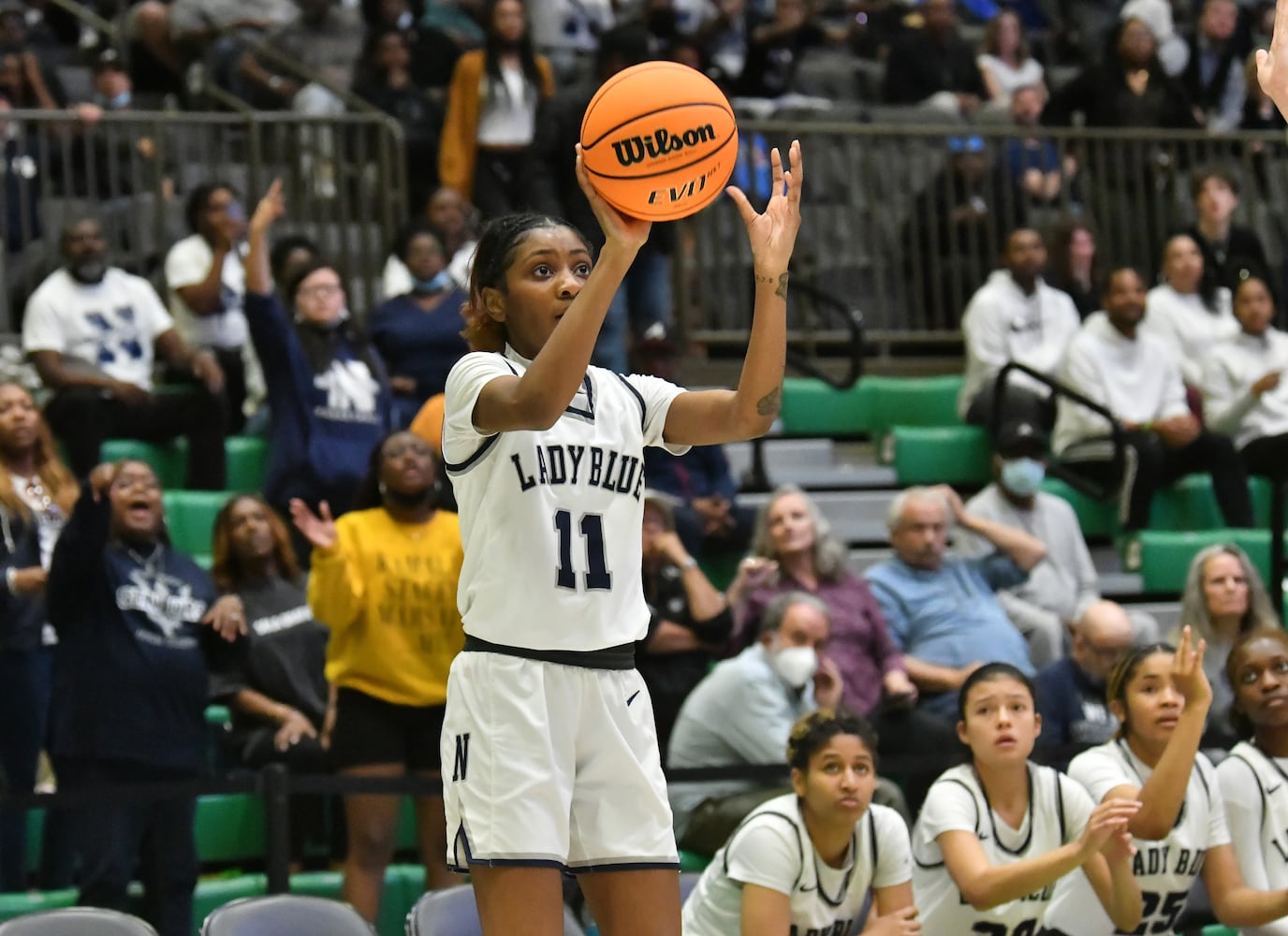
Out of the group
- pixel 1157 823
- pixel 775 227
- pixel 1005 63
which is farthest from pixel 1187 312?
pixel 775 227

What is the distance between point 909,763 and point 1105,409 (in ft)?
11.1

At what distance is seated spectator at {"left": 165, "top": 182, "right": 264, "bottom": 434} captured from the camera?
28.5 feet

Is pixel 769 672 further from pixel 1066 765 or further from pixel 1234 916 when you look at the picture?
pixel 1234 916

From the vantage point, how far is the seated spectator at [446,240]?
8867mm

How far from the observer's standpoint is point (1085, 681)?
721 cm

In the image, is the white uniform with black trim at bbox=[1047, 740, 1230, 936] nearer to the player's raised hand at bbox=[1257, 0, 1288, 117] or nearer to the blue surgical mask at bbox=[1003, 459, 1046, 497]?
the player's raised hand at bbox=[1257, 0, 1288, 117]

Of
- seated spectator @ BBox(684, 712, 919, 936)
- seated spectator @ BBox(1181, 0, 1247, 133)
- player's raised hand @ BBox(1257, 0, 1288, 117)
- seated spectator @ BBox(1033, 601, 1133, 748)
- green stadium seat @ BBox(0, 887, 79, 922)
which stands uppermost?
seated spectator @ BBox(1181, 0, 1247, 133)

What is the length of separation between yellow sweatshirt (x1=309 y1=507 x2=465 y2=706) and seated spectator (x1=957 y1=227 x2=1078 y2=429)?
13.0 ft

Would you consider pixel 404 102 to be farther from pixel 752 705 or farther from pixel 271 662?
pixel 752 705

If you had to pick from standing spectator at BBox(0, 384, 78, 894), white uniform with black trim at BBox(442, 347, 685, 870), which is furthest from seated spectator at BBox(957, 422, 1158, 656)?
white uniform with black trim at BBox(442, 347, 685, 870)

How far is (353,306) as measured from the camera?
387 inches

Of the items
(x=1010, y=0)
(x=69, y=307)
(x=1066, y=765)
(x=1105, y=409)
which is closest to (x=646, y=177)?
(x=1066, y=765)

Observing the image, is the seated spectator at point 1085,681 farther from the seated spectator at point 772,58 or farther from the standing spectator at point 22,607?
the seated spectator at point 772,58

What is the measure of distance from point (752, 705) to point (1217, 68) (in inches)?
297
